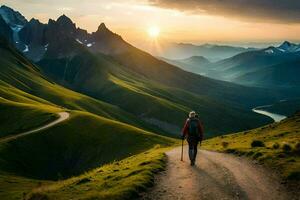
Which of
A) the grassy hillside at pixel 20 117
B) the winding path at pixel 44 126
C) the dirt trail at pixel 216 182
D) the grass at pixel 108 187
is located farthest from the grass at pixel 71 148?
the dirt trail at pixel 216 182

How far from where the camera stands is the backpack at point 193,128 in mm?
39875

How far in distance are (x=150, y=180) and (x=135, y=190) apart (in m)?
3.70

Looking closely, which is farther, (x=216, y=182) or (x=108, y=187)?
(x=216, y=182)

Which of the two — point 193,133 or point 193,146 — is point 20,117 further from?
point 193,133

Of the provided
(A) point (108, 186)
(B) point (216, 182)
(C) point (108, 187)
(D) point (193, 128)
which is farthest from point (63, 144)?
(B) point (216, 182)

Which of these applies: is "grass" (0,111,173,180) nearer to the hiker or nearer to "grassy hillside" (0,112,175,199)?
"grassy hillside" (0,112,175,199)

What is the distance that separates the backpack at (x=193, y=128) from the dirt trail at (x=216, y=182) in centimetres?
272

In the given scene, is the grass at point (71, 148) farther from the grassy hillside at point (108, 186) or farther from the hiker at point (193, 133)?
the hiker at point (193, 133)

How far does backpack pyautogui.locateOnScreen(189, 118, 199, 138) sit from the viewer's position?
1570 inches

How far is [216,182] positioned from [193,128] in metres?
8.04

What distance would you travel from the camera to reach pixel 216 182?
108 ft

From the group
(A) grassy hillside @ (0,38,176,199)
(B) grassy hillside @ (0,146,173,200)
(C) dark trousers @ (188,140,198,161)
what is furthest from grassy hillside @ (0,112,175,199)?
(C) dark trousers @ (188,140,198,161)

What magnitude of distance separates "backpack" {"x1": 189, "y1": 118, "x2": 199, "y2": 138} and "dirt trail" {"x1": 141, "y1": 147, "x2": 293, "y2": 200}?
8.93ft

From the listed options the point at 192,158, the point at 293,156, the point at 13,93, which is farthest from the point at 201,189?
the point at 13,93
